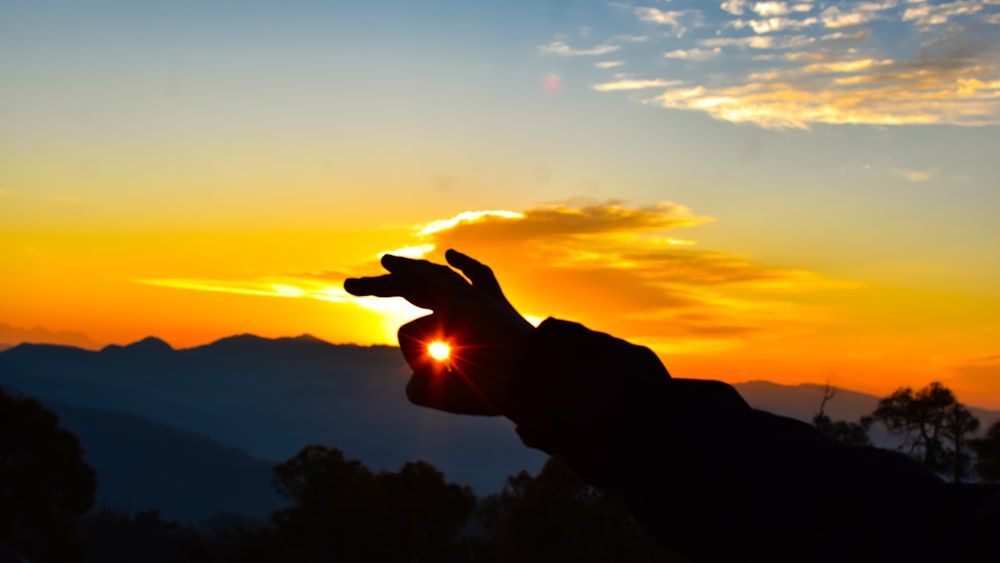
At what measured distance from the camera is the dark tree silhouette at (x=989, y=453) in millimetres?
43469

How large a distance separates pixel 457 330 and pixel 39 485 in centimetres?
4850

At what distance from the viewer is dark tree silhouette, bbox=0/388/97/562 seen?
43688 millimetres

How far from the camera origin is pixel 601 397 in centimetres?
170

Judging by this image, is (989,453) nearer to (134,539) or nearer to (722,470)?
(722,470)

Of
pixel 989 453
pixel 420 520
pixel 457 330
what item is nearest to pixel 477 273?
pixel 457 330

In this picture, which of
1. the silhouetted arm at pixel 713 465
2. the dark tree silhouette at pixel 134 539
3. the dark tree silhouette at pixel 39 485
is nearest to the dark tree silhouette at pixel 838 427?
the dark tree silhouette at pixel 39 485

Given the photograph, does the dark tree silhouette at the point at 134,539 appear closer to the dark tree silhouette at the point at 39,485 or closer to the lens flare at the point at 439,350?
the dark tree silhouette at the point at 39,485

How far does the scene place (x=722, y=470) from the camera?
140 centimetres

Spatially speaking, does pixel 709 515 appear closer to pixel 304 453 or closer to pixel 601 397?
pixel 601 397

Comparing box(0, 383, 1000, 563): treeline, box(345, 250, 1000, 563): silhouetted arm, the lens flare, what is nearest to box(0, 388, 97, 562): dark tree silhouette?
box(0, 383, 1000, 563): treeline

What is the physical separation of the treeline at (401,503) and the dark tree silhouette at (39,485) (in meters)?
0.05

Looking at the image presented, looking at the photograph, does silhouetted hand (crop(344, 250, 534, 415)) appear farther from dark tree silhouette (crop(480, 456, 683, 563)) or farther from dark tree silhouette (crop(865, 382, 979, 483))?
dark tree silhouette (crop(865, 382, 979, 483))

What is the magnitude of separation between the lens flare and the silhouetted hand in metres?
0.02

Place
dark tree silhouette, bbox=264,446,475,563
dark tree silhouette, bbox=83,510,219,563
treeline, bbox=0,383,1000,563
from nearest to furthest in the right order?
treeline, bbox=0,383,1000,563, dark tree silhouette, bbox=264,446,475,563, dark tree silhouette, bbox=83,510,219,563
